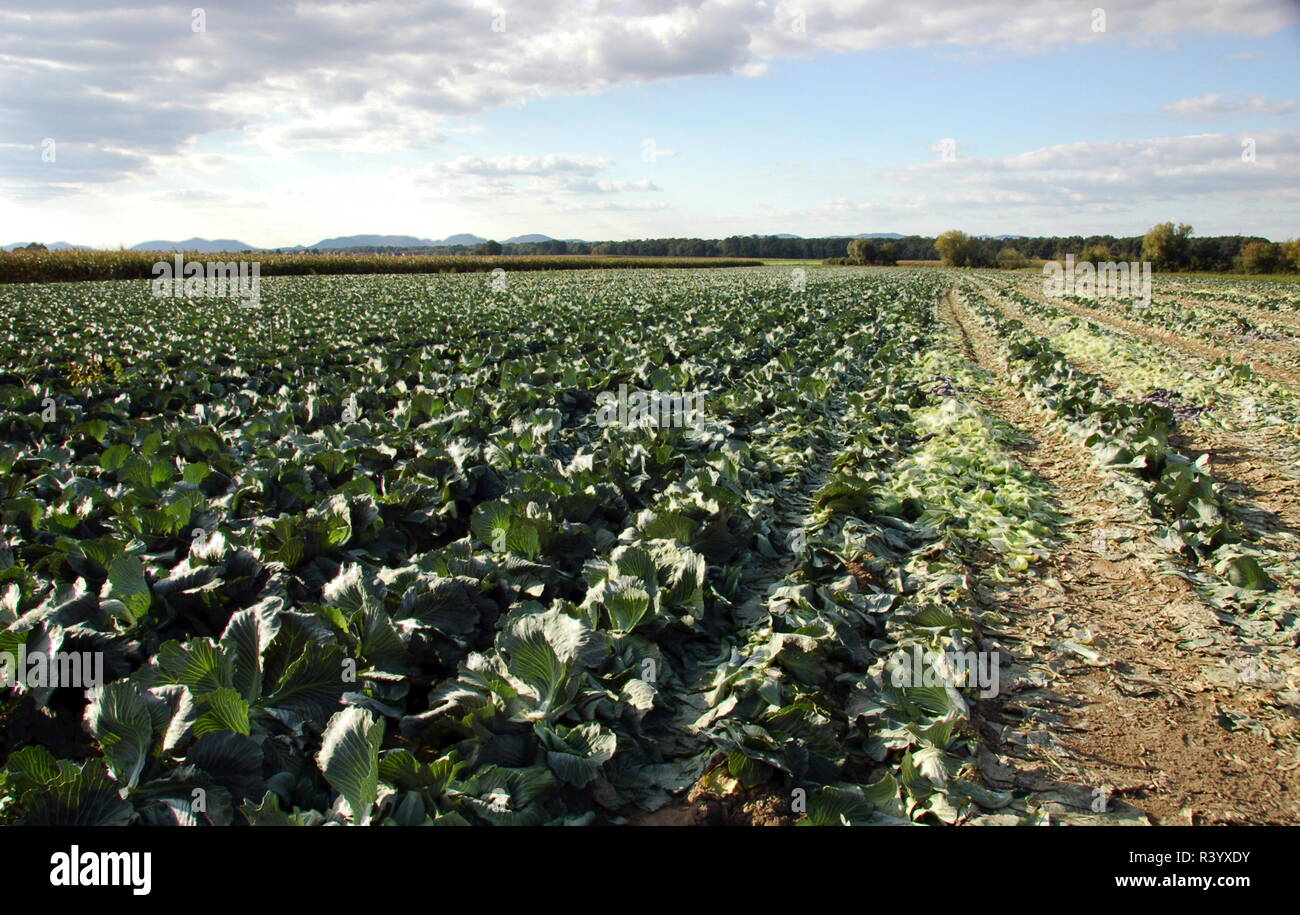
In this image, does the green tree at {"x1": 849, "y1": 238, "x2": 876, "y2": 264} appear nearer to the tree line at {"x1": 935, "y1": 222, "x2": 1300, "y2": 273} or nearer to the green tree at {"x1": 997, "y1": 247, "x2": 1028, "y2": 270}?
the tree line at {"x1": 935, "y1": 222, "x2": 1300, "y2": 273}

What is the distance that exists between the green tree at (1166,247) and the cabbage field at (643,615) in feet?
261

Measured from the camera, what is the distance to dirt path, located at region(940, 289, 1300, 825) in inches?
111

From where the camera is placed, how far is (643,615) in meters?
3.49

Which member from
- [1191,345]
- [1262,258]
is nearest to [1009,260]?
[1262,258]

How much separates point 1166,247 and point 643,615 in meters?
89.4

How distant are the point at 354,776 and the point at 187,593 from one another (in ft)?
5.64

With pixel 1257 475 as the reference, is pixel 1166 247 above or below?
above

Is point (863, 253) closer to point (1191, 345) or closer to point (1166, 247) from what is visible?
point (1166, 247)

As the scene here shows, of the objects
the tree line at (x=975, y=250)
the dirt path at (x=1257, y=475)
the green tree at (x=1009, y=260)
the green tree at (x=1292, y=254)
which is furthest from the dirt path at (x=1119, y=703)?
the green tree at (x=1009, y=260)

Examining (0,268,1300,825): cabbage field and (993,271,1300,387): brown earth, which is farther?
(993,271,1300,387): brown earth

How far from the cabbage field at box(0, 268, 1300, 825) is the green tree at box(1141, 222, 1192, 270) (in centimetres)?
7963

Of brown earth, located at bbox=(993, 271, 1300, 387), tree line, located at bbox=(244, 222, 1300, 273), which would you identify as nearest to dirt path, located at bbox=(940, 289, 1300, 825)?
brown earth, located at bbox=(993, 271, 1300, 387)

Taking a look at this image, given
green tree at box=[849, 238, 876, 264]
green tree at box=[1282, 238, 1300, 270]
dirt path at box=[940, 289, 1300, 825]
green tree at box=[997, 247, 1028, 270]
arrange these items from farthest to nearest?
green tree at box=[849, 238, 876, 264], green tree at box=[997, 247, 1028, 270], green tree at box=[1282, 238, 1300, 270], dirt path at box=[940, 289, 1300, 825]
